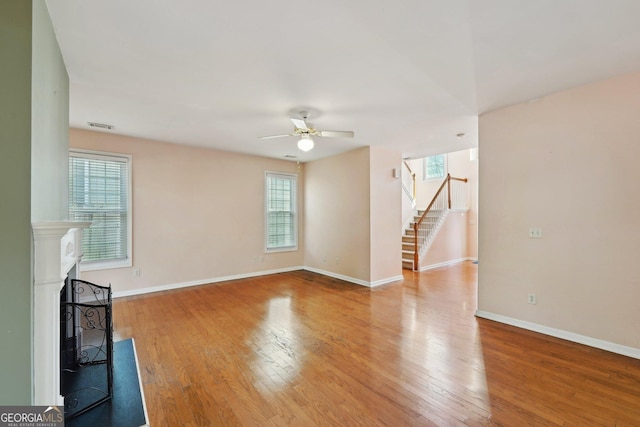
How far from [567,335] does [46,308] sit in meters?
4.41

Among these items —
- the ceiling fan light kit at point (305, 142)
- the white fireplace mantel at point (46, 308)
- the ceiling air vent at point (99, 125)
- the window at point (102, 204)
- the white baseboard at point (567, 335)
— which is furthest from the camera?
the window at point (102, 204)

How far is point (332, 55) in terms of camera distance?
2221 mm

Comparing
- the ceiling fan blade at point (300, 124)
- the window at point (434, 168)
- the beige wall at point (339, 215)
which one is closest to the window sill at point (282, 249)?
the beige wall at point (339, 215)

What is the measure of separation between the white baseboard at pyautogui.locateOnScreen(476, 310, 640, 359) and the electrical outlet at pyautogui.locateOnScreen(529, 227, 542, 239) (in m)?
1.00

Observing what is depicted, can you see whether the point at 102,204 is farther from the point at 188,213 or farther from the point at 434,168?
the point at 434,168

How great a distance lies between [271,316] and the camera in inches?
142

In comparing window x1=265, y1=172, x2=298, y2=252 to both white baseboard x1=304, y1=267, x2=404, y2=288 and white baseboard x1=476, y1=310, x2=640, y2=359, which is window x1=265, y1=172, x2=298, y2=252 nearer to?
white baseboard x1=304, y1=267, x2=404, y2=288

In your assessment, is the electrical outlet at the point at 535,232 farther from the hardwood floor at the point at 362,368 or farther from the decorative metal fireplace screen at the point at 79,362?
the decorative metal fireplace screen at the point at 79,362

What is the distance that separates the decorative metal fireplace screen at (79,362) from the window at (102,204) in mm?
2056

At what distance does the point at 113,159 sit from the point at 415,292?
17.9 feet

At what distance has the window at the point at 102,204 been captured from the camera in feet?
13.4

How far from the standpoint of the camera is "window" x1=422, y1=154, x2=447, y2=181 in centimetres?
902

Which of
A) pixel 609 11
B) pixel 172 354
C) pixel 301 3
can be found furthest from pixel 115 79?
pixel 609 11

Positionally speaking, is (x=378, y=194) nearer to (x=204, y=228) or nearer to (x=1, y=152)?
(x=204, y=228)
